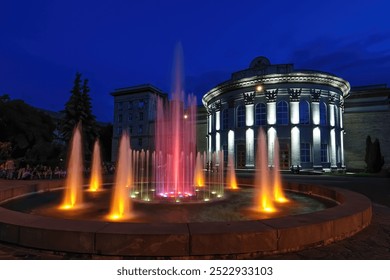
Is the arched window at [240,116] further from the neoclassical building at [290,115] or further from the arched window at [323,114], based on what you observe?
the arched window at [323,114]

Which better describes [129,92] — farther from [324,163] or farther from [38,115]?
[324,163]

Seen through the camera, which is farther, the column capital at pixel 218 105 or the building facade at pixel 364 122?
the building facade at pixel 364 122

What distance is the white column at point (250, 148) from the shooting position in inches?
1231

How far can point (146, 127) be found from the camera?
55906 millimetres

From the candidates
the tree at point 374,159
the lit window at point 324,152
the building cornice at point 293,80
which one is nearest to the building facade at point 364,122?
the building cornice at point 293,80

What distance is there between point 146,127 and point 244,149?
28860 millimetres

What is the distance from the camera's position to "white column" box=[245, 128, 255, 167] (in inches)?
1231

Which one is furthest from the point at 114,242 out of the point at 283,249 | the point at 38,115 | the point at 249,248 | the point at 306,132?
the point at 38,115

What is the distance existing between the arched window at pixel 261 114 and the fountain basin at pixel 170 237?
27620 mm

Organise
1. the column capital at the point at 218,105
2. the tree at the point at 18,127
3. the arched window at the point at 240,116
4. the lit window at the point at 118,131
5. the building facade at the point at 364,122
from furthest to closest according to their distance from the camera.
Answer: the lit window at the point at 118,131, the building facade at the point at 364,122, the column capital at the point at 218,105, the arched window at the point at 240,116, the tree at the point at 18,127

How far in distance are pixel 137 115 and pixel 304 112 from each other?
119 ft

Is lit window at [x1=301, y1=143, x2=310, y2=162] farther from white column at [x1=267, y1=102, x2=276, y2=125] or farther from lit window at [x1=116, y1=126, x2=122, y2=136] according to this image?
→ lit window at [x1=116, y1=126, x2=122, y2=136]

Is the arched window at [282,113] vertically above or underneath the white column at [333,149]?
above

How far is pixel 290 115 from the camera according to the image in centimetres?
3002
